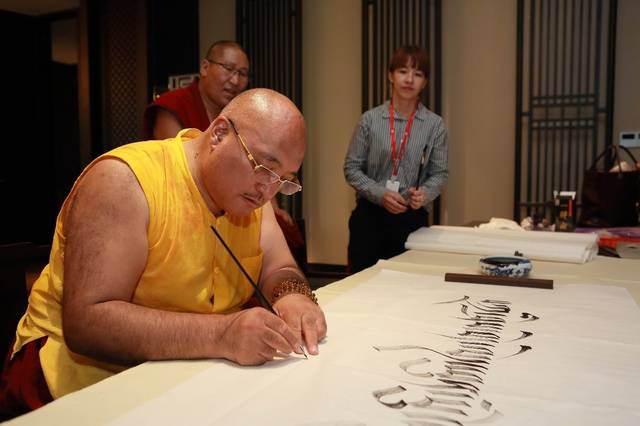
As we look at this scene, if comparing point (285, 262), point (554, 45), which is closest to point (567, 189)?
point (554, 45)

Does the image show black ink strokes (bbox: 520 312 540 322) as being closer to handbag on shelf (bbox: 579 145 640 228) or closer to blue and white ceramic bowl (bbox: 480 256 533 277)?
blue and white ceramic bowl (bbox: 480 256 533 277)

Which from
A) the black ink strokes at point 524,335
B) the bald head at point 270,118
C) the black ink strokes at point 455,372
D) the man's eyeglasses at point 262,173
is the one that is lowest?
the black ink strokes at point 524,335

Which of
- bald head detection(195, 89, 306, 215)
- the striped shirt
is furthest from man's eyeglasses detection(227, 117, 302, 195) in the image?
the striped shirt

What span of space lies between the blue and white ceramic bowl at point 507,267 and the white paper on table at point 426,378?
0.28m

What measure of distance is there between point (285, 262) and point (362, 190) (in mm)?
1289

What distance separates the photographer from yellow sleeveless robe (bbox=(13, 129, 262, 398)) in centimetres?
98

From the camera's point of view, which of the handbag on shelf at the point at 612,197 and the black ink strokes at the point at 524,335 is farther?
the handbag on shelf at the point at 612,197

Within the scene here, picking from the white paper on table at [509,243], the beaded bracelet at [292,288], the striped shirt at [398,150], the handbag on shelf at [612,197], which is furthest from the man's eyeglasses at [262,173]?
the handbag on shelf at [612,197]

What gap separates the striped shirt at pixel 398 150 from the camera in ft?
8.73

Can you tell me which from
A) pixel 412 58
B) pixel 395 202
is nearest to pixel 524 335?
pixel 395 202

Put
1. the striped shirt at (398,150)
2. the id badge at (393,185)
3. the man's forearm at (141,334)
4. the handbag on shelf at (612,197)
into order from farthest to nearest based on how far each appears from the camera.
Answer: the striped shirt at (398,150), the id badge at (393,185), the handbag on shelf at (612,197), the man's forearm at (141,334)

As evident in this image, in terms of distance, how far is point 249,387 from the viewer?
747 mm

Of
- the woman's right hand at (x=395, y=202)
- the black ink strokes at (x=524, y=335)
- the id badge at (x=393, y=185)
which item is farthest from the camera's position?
the id badge at (x=393, y=185)

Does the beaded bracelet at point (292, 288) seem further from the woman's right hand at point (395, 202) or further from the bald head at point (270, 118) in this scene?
the woman's right hand at point (395, 202)
